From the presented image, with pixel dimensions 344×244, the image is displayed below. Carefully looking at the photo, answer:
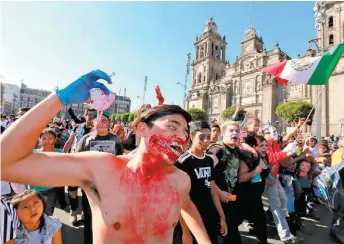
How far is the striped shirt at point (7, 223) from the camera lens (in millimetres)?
1970

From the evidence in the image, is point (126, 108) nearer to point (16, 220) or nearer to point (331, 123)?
point (331, 123)

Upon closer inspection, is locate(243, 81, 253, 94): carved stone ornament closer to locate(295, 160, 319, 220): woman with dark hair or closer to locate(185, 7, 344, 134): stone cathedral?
locate(185, 7, 344, 134): stone cathedral

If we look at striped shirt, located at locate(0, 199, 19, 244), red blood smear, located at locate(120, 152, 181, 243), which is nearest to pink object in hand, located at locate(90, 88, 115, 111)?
red blood smear, located at locate(120, 152, 181, 243)

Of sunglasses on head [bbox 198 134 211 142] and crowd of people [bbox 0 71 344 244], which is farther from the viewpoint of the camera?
sunglasses on head [bbox 198 134 211 142]

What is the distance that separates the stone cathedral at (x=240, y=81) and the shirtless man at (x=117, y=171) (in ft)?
117

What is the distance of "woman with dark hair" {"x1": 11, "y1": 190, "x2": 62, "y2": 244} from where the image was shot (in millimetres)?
2320

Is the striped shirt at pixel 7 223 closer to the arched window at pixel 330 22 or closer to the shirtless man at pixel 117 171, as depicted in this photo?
the shirtless man at pixel 117 171

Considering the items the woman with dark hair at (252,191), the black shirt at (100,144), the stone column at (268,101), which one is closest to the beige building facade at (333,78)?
the stone column at (268,101)

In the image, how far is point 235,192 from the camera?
3.81 meters

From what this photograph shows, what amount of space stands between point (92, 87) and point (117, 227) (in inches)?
34.1

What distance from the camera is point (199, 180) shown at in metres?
3.04

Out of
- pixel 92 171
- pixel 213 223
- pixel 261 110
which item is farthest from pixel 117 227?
pixel 261 110

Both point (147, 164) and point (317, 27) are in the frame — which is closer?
point (147, 164)

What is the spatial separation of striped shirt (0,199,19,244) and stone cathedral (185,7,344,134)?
118 feet
